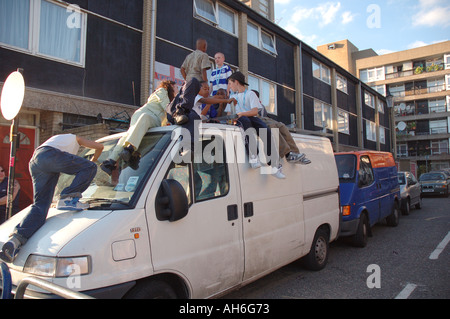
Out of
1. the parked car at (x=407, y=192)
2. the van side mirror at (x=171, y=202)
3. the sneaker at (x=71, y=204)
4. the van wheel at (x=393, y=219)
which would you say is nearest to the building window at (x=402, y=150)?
the parked car at (x=407, y=192)

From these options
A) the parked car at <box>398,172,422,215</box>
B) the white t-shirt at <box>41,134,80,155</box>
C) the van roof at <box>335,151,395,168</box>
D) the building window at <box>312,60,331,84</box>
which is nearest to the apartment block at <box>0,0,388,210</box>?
the van roof at <box>335,151,395,168</box>

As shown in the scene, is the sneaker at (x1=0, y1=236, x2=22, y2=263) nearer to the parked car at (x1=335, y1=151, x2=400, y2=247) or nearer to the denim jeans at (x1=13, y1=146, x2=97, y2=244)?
the denim jeans at (x1=13, y1=146, x2=97, y2=244)

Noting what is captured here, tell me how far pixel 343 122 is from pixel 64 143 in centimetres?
2424

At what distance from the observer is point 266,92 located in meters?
16.8

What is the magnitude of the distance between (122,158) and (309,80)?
18.9 m

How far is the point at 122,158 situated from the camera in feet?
10.8

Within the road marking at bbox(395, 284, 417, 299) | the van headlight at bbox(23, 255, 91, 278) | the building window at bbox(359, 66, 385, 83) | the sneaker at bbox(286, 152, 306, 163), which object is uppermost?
the building window at bbox(359, 66, 385, 83)

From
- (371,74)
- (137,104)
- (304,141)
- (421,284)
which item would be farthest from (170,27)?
(371,74)

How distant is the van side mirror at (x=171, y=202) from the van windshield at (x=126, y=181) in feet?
0.68

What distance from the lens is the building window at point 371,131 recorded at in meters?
29.2

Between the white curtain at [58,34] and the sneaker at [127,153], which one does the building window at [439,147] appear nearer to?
the white curtain at [58,34]

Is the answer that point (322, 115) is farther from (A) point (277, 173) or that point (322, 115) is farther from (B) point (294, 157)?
(A) point (277, 173)

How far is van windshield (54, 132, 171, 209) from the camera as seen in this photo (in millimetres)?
2902

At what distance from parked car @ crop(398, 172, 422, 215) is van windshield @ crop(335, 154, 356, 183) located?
199 inches
